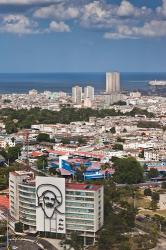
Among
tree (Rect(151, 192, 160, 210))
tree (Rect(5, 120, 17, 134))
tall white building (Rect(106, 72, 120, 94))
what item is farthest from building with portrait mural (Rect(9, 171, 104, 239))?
tall white building (Rect(106, 72, 120, 94))

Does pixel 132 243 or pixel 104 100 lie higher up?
pixel 104 100

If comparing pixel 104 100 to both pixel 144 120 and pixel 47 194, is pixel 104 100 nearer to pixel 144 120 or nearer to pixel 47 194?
pixel 144 120

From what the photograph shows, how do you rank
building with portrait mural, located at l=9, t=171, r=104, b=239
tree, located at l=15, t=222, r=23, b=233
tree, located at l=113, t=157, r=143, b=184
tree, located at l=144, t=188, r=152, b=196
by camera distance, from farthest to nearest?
→ tree, located at l=113, t=157, r=143, b=184, tree, located at l=144, t=188, r=152, b=196, tree, located at l=15, t=222, r=23, b=233, building with portrait mural, located at l=9, t=171, r=104, b=239

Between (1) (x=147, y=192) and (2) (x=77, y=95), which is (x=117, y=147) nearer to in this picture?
(1) (x=147, y=192)

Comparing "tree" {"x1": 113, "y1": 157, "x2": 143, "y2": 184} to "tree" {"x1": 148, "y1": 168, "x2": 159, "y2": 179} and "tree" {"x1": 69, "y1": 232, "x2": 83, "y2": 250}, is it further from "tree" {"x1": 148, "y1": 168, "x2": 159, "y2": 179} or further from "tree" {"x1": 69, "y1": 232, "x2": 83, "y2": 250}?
"tree" {"x1": 69, "y1": 232, "x2": 83, "y2": 250}

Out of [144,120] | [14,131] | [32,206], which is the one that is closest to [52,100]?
[144,120]

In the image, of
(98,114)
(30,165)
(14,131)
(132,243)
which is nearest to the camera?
(132,243)

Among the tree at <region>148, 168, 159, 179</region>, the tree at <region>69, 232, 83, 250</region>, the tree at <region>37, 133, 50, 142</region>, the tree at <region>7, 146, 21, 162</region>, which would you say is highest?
the tree at <region>37, 133, 50, 142</region>
